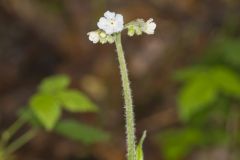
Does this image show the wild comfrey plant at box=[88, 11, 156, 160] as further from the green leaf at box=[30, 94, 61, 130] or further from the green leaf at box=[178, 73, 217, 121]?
the green leaf at box=[178, 73, 217, 121]

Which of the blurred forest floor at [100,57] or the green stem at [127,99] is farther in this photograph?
the blurred forest floor at [100,57]

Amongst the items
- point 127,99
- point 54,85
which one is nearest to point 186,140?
point 54,85

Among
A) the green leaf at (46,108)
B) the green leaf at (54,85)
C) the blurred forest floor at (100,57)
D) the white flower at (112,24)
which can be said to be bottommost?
the white flower at (112,24)

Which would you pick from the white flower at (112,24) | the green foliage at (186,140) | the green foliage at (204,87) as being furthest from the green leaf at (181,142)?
the white flower at (112,24)

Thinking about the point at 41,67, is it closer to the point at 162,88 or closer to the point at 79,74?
the point at 79,74

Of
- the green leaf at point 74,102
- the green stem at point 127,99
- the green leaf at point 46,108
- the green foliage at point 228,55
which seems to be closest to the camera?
the green stem at point 127,99

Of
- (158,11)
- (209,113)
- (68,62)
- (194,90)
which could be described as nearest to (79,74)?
(68,62)

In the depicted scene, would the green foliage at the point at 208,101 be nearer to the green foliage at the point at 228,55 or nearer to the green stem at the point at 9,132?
the green foliage at the point at 228,55
